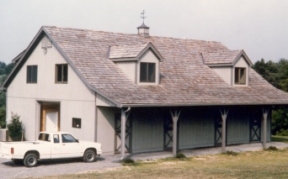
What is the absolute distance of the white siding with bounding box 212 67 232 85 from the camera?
32.4 meters

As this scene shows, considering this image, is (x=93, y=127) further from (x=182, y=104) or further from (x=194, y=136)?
(x=194, y=136)

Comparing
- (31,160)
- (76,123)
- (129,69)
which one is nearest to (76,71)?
(76,123)

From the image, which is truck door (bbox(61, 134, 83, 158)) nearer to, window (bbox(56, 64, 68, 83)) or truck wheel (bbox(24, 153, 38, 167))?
truck wheel (bbox(24, 153, 38, 167))

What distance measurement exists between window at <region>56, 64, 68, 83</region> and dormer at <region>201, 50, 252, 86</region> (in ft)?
33.9

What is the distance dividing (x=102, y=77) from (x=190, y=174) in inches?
362

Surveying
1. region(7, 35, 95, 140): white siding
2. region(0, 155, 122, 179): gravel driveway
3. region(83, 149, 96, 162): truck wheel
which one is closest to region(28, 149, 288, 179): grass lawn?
region(0, 155, 122, 179): gravel driveway

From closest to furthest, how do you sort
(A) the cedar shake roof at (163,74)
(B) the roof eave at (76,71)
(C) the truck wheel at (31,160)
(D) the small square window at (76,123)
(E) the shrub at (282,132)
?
(C) the truck wheel at (31,160) < (B) the roof eave at (76,71) < (A) the cedar shake roof at (163,74) < (D) the small square window at (76,123) < (E) the shrub at (282,132)

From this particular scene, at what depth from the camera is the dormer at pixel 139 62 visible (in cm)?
2752

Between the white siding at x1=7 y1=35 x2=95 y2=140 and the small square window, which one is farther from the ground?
the white siding at x1=7 y1=35 x2=95 y2=140

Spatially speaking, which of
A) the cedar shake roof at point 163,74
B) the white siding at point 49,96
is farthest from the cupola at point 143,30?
the white siding at point 49,96

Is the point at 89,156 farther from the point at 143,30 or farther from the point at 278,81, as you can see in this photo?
the point at 278,81

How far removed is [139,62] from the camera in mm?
27641

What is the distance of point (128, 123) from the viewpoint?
26609 millimetres

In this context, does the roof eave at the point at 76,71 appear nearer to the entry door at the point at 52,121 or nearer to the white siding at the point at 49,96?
the white siding at the point at 49,96
